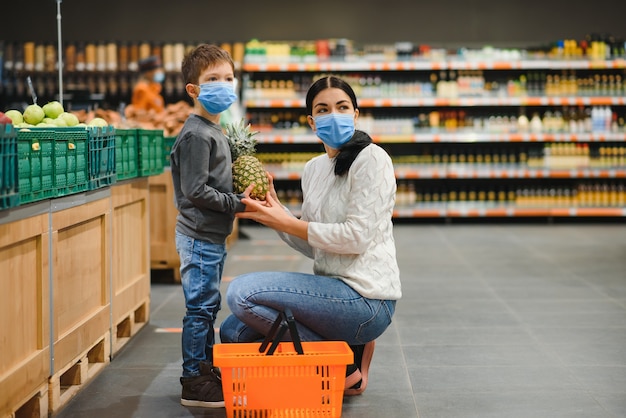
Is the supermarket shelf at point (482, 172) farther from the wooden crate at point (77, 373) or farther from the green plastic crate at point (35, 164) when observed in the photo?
the green plastic crate at point (35, 164)

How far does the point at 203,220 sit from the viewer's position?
11.1 feet

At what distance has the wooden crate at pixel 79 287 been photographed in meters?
3.32

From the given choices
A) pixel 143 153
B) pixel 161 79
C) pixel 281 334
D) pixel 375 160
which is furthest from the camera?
pixel 161 79

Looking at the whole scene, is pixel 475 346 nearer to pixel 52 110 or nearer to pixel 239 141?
pixel 239 141

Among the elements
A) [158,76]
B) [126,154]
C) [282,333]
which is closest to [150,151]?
[126,154]

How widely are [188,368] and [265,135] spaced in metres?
7.33

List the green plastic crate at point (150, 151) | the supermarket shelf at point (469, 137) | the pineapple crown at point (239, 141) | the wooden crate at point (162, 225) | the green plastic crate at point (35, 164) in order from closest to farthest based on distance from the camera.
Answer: the green plastic crate at point (35, 164) < the pineapple crown at point (239, 141) < the green plastic crate at point (150, 151) < the wooden crate at point (162, 225) < the supermarket shelf at point (469, 137)

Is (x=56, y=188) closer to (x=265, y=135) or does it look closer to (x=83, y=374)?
(x=83, y=374)

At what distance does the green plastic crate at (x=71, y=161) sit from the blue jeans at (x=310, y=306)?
2.68ft

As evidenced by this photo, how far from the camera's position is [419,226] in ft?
34.5

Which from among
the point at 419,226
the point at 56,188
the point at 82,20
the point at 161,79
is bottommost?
the point at 419,226

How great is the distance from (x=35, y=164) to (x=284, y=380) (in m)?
1.22

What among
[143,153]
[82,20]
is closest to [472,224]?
[82,20]

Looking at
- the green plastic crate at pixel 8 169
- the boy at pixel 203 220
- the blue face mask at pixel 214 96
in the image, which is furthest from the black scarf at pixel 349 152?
the green plastic crate at pixel 8 169
